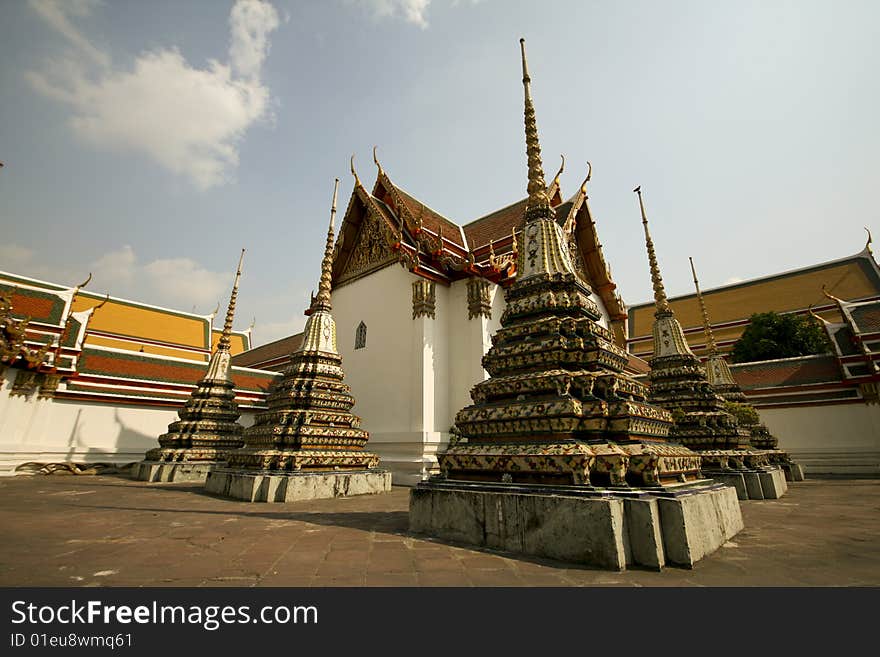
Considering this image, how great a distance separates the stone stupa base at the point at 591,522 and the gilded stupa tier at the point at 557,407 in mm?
169

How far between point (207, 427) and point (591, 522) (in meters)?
8.96

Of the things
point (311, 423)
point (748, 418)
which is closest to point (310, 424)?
point (311, 423)

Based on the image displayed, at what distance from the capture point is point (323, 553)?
282 cm

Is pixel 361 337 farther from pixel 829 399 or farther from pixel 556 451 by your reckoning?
pixel 829 399

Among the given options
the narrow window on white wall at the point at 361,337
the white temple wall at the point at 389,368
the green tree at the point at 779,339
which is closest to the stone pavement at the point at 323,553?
the white temple wall at the point at 389,368

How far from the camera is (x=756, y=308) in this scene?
74.2 feet

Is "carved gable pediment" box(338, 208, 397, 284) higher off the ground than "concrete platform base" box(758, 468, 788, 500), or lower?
higher

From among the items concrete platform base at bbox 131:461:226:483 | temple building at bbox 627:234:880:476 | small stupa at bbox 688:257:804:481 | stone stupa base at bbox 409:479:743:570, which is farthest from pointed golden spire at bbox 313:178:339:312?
temple building at bbox 627:234:880:476

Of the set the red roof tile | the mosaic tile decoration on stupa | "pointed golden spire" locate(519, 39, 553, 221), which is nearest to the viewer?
"pointed golden spire" locate(519, 39, 553, 221)

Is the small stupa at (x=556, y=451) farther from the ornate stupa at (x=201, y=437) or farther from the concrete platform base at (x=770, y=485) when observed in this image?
the ornate stupa at (x=201, y=437)

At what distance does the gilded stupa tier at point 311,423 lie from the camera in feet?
20.6

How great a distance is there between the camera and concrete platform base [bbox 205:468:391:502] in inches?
227

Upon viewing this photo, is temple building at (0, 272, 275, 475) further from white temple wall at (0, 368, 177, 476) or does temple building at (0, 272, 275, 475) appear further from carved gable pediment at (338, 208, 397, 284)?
carved gable pediment at (338, 208, 397, 284)
